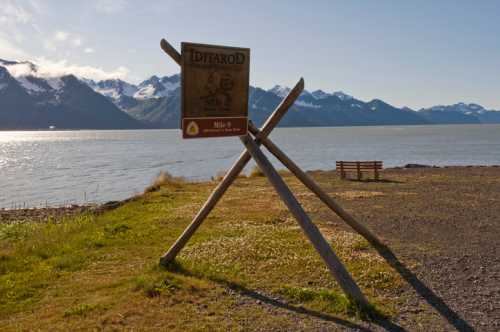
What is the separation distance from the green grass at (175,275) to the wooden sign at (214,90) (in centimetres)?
395

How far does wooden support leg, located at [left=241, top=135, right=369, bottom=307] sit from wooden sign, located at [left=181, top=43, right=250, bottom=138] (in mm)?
783

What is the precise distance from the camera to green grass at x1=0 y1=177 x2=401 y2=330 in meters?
9.06

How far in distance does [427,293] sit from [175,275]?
6494mm

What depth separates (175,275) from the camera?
447 inches

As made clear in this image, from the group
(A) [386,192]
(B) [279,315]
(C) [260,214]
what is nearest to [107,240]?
(C) [260,214]

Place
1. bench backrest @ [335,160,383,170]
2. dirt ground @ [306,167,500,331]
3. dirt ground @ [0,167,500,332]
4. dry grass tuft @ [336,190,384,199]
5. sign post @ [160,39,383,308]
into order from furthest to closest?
1. bench backrest @ [335,160,383,170]
2. dry grass tuft @ [336,190,384,199]
3. sign post @ [160,39,383,308]
4. dirt ground @ [306,167,500,331]
5. dirt ground @ [0,167,500,332]

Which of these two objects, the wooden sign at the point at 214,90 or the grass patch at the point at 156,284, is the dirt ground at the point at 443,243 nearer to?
the grass patch at the point at 156,284

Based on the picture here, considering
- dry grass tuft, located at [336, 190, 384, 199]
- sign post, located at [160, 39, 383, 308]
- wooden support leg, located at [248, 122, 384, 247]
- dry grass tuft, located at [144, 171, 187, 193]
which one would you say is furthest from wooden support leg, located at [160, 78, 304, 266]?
dry grass tuft, located at [144, 171, 187, 193]

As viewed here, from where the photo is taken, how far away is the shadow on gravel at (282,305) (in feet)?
27.6

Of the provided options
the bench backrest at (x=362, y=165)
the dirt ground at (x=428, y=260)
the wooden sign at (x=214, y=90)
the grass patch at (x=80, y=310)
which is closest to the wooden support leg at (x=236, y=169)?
the wooden sign at (x=214, y=90)

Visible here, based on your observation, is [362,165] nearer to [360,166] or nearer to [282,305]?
[360,166]

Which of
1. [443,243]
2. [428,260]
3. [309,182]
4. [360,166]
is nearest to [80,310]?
[309,182]

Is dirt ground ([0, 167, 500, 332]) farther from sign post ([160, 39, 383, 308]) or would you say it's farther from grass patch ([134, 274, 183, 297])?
sign post ([160, 39, 383, 308])

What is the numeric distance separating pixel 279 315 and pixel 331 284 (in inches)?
89.6
